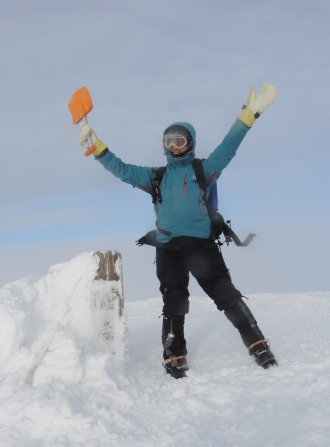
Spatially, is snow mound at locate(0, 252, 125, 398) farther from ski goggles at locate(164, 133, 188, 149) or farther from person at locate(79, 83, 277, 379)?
ski goggles at locate(164, 133, 188, 149)

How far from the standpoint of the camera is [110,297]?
4.02m

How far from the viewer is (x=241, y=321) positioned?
13.8 ft

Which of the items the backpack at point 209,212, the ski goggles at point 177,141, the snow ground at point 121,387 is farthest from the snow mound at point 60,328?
the ski goggles at point 177,141

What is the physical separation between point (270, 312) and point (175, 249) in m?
→ 4.07

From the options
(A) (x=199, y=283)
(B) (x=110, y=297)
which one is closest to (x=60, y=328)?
(B) (x=110, y=297)

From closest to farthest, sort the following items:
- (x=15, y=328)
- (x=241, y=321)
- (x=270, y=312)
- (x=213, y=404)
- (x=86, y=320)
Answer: (x=213, y=404) → (x=15, y=328) → (x=86, y=320) → (x=241, y=321) → (x=270, y=312)

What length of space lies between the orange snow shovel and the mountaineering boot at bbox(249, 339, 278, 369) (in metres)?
2.51

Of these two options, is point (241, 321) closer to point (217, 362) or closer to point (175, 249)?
point (217, 362)

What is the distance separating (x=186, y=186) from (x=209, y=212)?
37 centimetres

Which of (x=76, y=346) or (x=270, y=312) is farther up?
(x=76, y=346)

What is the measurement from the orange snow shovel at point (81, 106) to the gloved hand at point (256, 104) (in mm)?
1534

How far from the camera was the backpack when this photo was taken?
13.9 ft

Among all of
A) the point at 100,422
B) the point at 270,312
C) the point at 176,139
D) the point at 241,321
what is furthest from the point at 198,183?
the point at 270,312

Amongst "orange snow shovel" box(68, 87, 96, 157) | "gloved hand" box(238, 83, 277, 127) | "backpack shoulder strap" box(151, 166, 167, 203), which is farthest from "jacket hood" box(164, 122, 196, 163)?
"orange snow shovel" box(68, 87, 96, 157)
